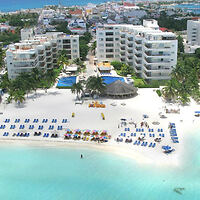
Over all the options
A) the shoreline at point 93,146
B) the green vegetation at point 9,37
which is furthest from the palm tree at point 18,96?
the green vegetation at point 9,37

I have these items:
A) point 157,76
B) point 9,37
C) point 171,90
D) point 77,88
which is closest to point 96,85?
point 77,88

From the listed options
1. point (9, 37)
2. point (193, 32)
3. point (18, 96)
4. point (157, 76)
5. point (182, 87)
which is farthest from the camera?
point (9, 37)

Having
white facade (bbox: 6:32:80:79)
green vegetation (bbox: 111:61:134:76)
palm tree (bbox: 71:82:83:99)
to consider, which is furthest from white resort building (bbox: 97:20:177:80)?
palm tree (bbox: 71:82:83:99)

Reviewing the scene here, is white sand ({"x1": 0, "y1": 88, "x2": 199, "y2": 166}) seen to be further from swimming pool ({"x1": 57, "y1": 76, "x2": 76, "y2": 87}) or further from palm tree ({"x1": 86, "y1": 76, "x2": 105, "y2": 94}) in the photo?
swimming pool ({"x1": 57, "y1": 76, "x2": 76, "y2": 87})

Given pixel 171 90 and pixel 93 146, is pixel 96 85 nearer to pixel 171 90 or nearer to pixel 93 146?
pixel 171 90

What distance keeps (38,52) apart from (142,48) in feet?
81.1

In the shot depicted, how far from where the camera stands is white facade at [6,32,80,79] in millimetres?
71750

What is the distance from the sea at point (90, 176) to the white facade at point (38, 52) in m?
30.6

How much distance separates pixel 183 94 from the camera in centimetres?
5862

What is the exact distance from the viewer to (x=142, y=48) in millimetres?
76250

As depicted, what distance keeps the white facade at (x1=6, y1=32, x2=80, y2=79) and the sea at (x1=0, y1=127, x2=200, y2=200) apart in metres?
30.6

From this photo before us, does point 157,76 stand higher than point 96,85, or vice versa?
point 96,85

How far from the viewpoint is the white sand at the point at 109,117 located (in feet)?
144

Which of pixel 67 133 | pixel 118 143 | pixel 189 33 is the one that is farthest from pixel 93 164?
pixel 189 33
